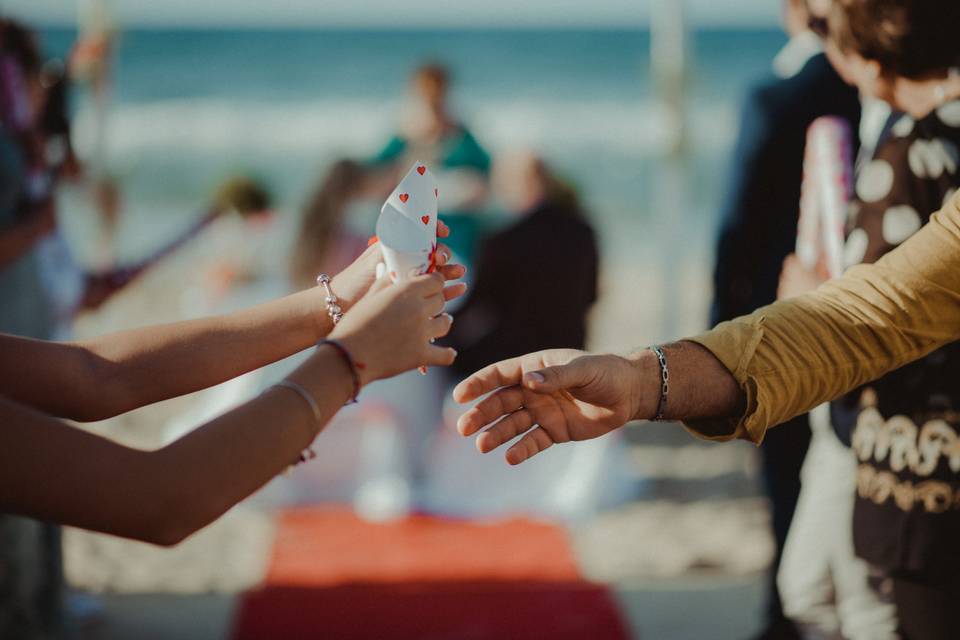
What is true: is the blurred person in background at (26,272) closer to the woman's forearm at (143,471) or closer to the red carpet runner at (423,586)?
the red carpet runner at (423,586)

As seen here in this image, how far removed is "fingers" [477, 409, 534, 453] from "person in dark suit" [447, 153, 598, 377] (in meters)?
3.08

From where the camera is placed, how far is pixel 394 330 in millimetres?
1317

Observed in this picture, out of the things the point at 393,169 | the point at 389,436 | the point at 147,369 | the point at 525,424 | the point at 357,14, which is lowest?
the point at 389,436

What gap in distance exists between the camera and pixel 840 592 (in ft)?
6.29

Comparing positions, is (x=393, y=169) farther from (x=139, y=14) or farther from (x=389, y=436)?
(x=139, y=14)

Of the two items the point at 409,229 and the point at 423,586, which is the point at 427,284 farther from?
the point at 423,586

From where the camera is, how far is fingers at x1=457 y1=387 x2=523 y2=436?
146 centimetres

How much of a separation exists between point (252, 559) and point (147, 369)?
8.87 feet

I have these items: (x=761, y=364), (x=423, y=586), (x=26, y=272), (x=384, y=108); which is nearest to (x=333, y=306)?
(x=761, y=364)

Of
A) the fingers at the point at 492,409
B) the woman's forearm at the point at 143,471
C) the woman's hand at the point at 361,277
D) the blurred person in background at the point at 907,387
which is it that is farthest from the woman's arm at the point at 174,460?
the blurred person in background at the point at 907,387

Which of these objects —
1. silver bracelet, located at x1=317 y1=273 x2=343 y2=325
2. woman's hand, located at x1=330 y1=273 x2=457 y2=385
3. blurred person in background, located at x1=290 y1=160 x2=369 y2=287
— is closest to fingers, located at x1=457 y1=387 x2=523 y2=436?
woman's hand, located at x1=330 y1=273 x2=457 y2=385

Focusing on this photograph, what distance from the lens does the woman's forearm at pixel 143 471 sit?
113 cm

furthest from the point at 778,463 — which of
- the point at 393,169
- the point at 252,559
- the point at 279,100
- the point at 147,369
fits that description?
the point at 279,100

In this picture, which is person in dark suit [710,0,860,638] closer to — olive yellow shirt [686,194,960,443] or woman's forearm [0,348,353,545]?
olive yellow shirt [686,194,960,443]
